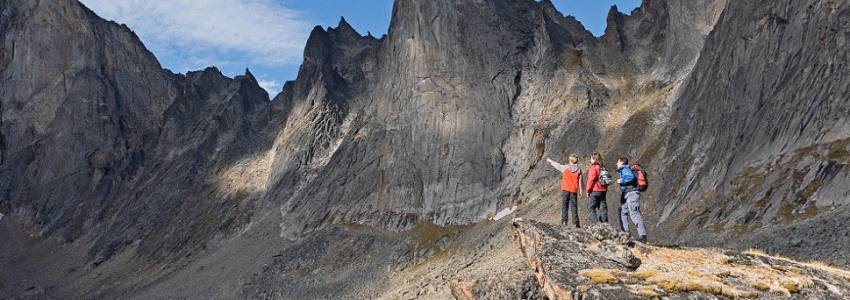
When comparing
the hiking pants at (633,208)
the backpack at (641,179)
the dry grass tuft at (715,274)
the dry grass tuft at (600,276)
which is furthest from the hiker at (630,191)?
the dry grass tuft at (600,276)

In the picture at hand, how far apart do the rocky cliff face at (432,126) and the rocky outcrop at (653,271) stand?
9070mm

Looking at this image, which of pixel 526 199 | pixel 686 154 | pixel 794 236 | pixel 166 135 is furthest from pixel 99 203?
pixel 794 236

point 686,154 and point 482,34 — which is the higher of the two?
point 482,34

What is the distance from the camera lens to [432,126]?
67.6 metres

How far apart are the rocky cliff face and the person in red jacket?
824cm

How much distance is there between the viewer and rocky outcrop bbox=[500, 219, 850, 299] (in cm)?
1145

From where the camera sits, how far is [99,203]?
99125 mm

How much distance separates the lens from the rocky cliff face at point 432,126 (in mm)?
33594

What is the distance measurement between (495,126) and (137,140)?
7169 cm

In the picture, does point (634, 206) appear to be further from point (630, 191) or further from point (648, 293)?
point (648, 293)

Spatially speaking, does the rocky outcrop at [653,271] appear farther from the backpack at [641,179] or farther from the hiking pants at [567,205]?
the hiking pants at [567,205]

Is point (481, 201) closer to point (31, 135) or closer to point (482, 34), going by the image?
point (482, 34)

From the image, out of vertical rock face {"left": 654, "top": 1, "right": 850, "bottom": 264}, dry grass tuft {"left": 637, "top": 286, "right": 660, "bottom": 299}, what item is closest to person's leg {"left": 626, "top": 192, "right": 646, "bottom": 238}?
dry grass tuft {"left": 637, "top": 286, "right": 660, "bottom": 299}

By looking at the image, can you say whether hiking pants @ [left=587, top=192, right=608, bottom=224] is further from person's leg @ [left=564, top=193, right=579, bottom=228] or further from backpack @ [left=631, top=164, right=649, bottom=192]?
backpack @ [left=631, top=164, right=649, bottom=192]
